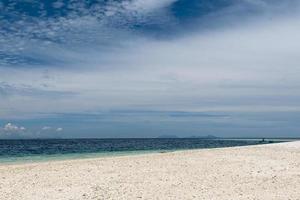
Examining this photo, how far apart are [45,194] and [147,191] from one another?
4913 mm

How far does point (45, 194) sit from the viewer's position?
58.8 feet

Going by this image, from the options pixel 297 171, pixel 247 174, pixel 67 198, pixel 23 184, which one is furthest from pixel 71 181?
pixel 297 171

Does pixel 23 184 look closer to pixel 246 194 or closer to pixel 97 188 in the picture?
pixel 97 188

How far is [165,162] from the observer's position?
29.1m

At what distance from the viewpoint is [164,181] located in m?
20.9

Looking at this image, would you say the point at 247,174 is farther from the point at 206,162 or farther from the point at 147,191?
the point at 147,191

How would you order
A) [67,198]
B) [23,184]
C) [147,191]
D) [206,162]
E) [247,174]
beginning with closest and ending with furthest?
[67,198]
[147,191]
[23,184]
[247,174]
[206,162]

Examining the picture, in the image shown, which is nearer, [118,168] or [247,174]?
[247,174]

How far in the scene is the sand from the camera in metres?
17.5

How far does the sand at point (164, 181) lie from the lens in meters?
17.5

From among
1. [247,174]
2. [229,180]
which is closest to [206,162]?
[247,174]

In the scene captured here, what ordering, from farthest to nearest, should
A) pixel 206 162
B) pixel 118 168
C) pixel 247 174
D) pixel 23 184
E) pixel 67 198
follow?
pixel 206 162, pixel 118 168, pixel 247 174, pixel 23 184, pixel 67 198

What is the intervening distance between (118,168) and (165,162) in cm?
443

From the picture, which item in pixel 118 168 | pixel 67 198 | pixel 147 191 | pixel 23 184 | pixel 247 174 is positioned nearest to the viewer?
pixel 67 198
